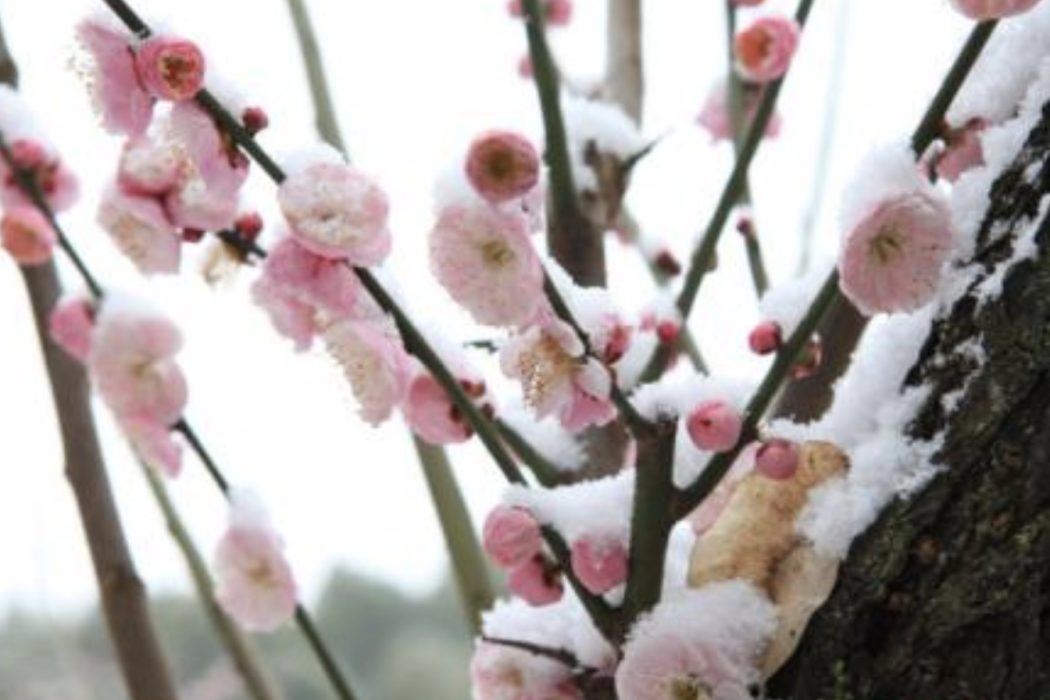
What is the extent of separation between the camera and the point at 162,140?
868mm

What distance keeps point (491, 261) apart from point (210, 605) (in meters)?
0.55

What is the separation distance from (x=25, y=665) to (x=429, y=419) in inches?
128

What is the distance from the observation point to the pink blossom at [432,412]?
2.74ft

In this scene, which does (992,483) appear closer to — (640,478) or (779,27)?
(640,478)

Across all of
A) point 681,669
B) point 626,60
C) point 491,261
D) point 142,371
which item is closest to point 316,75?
point 626,60

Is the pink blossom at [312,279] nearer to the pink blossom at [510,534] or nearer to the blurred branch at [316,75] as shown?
the pink blossom at [510,534]

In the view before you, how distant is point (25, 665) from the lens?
3.73m

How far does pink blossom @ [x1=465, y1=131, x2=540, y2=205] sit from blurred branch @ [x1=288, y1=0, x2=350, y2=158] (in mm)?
616

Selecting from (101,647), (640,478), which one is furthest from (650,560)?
(101,647)

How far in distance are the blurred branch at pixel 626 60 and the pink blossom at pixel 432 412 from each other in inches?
21.1

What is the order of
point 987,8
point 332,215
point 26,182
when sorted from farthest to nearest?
point 26,182 → point 332,215 → point 987,8

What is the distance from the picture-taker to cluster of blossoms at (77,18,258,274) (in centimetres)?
72

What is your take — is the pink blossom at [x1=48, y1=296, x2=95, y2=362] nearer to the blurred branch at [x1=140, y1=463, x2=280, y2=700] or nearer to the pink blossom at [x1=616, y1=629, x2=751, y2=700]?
the blurred branch at [x1=140, y1=463, x2=280, y2=700]

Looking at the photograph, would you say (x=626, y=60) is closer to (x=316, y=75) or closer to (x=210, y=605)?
(x=316, y=75)
